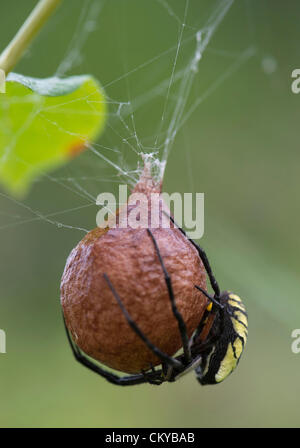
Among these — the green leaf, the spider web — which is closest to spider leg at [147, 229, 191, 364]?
the green leaf

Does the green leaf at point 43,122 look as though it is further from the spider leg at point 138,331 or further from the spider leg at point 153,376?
the spider leg at point 153,376

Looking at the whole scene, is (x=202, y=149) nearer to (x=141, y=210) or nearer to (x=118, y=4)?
(x=118, y=4)

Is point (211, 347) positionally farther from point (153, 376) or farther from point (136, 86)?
point (136, 86)

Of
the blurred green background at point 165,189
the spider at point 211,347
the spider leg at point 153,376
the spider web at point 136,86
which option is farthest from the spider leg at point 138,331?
the spider web at point 136,86

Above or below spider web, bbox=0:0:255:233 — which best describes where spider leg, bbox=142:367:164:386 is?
below

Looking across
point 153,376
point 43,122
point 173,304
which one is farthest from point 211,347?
point 43,122

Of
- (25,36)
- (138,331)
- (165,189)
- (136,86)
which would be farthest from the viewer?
(165,189)

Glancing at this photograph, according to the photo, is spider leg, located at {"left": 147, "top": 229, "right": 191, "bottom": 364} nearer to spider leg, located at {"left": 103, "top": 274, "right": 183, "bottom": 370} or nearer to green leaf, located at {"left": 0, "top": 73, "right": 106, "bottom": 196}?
spider leg, located at {"left": 103, "top": 274, "right": 183, "bottom": 370}
